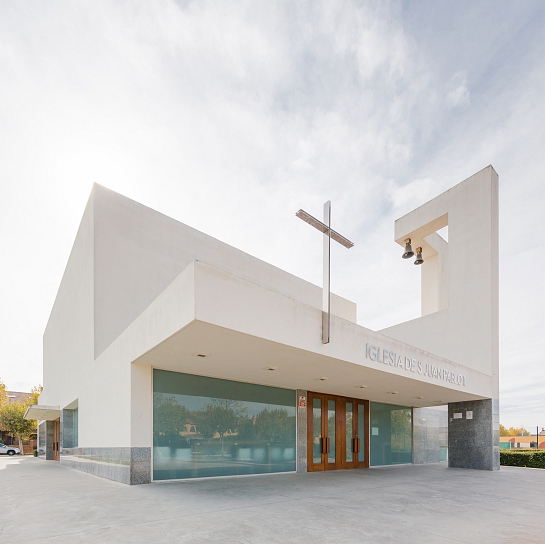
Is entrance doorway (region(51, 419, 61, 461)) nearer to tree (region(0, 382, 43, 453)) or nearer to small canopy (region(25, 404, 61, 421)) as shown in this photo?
small canopy (region(25, 404, 61, 421))

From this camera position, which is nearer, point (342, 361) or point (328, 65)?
point (342, 361)

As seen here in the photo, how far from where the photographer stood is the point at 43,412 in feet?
75.4

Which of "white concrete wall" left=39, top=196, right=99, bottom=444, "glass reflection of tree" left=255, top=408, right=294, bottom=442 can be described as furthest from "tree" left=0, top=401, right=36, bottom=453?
"glass reflection of tree" left=255, top=408, right=294, bottom=442

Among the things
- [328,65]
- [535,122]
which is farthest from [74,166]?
[535,122]

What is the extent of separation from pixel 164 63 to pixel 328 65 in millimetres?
4395

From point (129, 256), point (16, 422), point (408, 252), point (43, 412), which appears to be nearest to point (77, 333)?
point (129, 256)

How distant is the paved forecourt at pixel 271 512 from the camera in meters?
5.71

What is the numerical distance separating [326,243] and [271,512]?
17.1ft

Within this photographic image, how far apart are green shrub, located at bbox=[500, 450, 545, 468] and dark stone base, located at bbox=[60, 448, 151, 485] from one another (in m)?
16.3

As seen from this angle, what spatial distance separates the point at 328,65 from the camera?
11945 mm

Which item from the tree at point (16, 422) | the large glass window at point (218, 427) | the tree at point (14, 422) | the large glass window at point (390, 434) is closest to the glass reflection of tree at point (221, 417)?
the large glass window at point (218, 427)

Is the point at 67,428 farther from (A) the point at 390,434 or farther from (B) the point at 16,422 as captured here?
(B) the point at 16,422

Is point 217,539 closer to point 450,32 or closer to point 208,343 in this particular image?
point 208,343

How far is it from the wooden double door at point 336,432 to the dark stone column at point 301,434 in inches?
8.6
